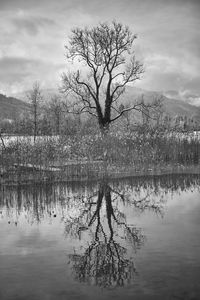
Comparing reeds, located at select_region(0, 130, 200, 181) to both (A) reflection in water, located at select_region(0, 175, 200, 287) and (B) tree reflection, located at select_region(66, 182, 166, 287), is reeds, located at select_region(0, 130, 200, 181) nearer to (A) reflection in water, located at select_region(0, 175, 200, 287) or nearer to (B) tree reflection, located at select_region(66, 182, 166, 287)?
(A) reflection in water, located at select_region(0, 175, 200, 287)

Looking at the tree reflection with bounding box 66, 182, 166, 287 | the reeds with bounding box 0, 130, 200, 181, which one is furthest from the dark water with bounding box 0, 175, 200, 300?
the reeds with bounding box 0, 130, 200, 181

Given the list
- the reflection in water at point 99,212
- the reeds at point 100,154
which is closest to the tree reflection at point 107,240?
the reflection in water at point 99,212

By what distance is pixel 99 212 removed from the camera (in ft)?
33.2

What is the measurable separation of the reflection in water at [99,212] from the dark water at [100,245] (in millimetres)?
16

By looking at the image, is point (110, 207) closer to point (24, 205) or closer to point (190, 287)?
point (24, 205)

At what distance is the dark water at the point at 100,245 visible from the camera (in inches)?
207

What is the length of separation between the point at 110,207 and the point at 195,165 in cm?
1202

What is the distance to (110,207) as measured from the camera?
10.7 m

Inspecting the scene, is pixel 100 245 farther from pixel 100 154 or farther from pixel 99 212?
pixel 100 154

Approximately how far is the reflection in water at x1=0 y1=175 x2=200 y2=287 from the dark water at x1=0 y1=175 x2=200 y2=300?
0.05 feet

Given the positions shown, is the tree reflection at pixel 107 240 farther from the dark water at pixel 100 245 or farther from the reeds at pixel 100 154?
the reeds at pixel 100 154

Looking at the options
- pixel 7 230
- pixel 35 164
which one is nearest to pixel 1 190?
pixel 35 164

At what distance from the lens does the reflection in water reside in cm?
608

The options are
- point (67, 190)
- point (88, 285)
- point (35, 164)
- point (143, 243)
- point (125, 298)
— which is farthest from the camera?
point (35, 164)
